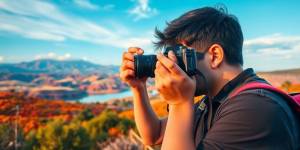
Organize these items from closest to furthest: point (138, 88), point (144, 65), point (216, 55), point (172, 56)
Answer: point (172, 56) → point (216, 55) → point (144, 65) → point (138, 88)

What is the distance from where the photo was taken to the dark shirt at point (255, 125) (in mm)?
1409

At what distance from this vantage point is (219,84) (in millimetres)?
1760

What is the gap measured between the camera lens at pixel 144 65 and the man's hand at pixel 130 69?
0.27 feet

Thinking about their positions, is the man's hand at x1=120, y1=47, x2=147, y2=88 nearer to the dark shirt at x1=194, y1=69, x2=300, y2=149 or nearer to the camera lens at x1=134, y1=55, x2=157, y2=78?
the camera lens at x1=134, y1=55, x2=157, y2=78

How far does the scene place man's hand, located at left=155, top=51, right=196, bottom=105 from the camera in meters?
1.56

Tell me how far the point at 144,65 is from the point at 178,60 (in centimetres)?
26

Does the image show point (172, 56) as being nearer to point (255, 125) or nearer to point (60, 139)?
point (255, 125)

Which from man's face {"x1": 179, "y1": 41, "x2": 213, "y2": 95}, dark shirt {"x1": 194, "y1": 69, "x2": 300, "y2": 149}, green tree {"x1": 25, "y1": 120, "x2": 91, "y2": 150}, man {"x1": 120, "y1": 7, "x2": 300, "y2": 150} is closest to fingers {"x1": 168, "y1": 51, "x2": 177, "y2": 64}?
man {"x1": 120, "y1": 7, "x2": 300, "y2": 150}

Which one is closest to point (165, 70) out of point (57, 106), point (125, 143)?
point (125, 143)

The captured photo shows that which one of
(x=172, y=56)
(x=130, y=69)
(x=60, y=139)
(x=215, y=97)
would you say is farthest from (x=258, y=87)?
(x=60, y=139)

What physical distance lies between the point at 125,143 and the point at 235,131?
389 inches

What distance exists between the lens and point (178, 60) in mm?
1686

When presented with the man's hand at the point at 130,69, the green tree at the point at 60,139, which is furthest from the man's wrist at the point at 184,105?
the green tree at the point at 60,139

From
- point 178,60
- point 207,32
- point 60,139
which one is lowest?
point 60,139
